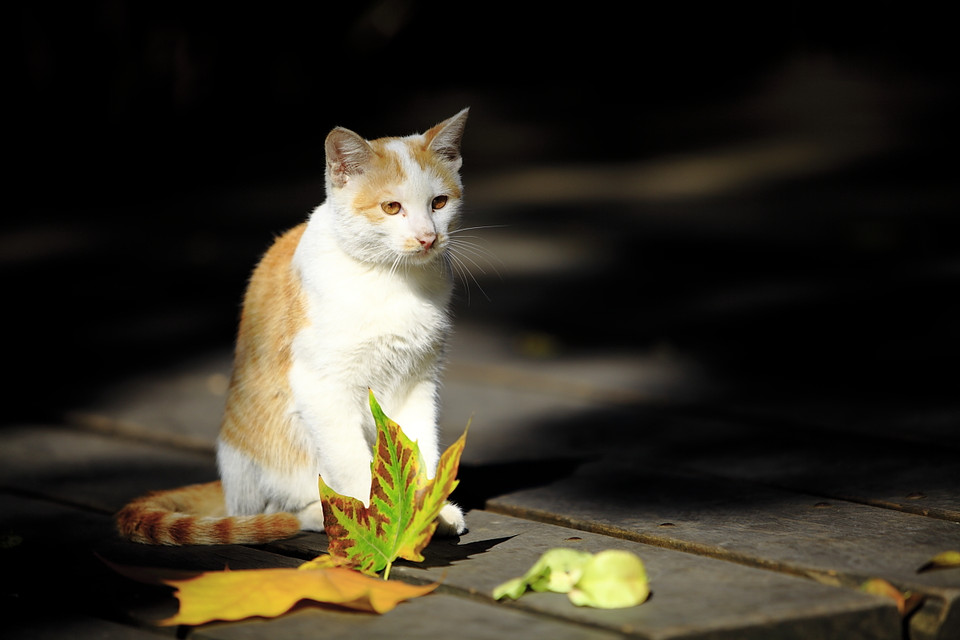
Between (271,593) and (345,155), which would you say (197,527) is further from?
(345,155)

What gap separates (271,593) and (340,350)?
0.60 meters

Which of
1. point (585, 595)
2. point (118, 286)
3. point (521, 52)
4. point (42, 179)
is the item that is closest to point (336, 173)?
point (585, 595)

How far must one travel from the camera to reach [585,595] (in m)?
1.95

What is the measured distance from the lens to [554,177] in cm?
780

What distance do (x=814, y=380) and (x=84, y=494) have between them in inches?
89.6

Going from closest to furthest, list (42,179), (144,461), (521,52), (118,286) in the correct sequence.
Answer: (144,461)
(118,286)
(42,179)
(521,52)

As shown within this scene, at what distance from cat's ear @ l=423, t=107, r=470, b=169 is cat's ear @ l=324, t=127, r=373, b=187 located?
0.18 m

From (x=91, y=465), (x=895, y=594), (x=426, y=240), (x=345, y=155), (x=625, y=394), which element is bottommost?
(x=895, y=594)

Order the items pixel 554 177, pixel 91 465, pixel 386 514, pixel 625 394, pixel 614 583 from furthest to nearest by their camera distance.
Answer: pixel 554 177 < pixel 625 394 < pixel 91 465 < pixel 386 514 < pixel 614 583

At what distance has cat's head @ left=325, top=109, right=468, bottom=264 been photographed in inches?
96.0

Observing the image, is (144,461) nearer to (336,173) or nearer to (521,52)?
(336,173)

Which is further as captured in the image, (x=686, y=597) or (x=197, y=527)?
(x=197, y=527)

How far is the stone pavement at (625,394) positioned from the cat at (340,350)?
13 cm

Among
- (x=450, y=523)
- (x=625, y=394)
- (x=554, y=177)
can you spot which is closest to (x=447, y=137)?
(x=450, y=523)
